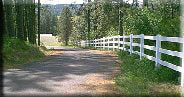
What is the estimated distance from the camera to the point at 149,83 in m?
8.52

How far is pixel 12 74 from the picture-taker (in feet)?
33.4

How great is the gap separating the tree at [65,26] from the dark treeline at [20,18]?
198 ft

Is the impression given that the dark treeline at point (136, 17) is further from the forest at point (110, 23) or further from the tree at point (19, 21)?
the tree at point (19, 21)

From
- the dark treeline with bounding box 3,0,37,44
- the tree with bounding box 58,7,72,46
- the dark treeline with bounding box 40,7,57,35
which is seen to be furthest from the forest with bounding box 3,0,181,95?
the dark treeline with bounding box 40,7,57,35

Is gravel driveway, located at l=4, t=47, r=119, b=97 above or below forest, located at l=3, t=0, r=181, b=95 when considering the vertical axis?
below

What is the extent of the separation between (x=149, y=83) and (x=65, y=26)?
8470 cm

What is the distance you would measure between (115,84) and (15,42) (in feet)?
35.5

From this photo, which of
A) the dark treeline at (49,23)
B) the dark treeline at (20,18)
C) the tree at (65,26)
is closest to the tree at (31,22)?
the dark treeline at (20,18)

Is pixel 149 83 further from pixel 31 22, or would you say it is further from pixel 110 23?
pixel 110 23

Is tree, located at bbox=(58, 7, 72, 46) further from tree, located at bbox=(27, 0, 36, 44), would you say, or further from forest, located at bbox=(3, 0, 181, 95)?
tree, located at bbox=(27, 0, 36, 44)

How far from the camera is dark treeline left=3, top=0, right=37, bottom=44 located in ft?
71.6

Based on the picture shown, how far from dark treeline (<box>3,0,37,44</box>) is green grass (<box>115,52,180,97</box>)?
12601 mm

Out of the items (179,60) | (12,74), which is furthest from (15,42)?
(179,60)

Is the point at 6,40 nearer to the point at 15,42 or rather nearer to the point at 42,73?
the point at 15,42
